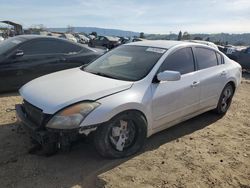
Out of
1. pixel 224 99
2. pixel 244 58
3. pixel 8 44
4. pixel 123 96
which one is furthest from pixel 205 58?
pixel 244 58

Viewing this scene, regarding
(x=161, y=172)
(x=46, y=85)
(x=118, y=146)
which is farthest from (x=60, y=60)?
(x=161, y=172)

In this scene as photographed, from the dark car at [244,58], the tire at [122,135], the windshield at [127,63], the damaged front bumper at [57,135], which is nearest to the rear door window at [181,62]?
the windshield at [127,63]

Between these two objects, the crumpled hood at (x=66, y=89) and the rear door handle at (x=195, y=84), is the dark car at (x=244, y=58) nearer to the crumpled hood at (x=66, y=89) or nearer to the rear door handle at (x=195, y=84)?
the rear door handle at (x=195, y=84)

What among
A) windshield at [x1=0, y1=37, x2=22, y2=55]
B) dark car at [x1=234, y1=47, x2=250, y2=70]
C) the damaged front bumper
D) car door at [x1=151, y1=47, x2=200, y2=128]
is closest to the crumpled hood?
the damaged front bumper

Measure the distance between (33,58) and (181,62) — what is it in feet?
13.2

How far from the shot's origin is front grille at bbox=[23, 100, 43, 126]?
3630mm

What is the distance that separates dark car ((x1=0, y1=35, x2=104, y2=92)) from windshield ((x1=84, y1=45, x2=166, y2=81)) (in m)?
2.66

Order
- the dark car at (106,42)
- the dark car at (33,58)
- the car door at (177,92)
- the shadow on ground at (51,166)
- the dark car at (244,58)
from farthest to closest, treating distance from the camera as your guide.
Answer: the dark car at (106,42)
the dark car at (244,58)
the dark car at (33,58)
the car door at (177,92)
the shadow on ground at (51,166)

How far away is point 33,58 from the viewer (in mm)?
7320

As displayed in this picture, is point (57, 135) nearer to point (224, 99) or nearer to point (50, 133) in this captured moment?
point (50, 133)

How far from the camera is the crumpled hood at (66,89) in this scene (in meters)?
3.62

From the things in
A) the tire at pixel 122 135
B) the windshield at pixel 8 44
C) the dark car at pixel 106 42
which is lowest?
the dark car at pixel 106 42

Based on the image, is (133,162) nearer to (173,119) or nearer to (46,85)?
(173,119)

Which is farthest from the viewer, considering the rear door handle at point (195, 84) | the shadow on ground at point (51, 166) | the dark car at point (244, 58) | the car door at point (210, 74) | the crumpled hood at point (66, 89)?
the dark car at point (244, 58)
